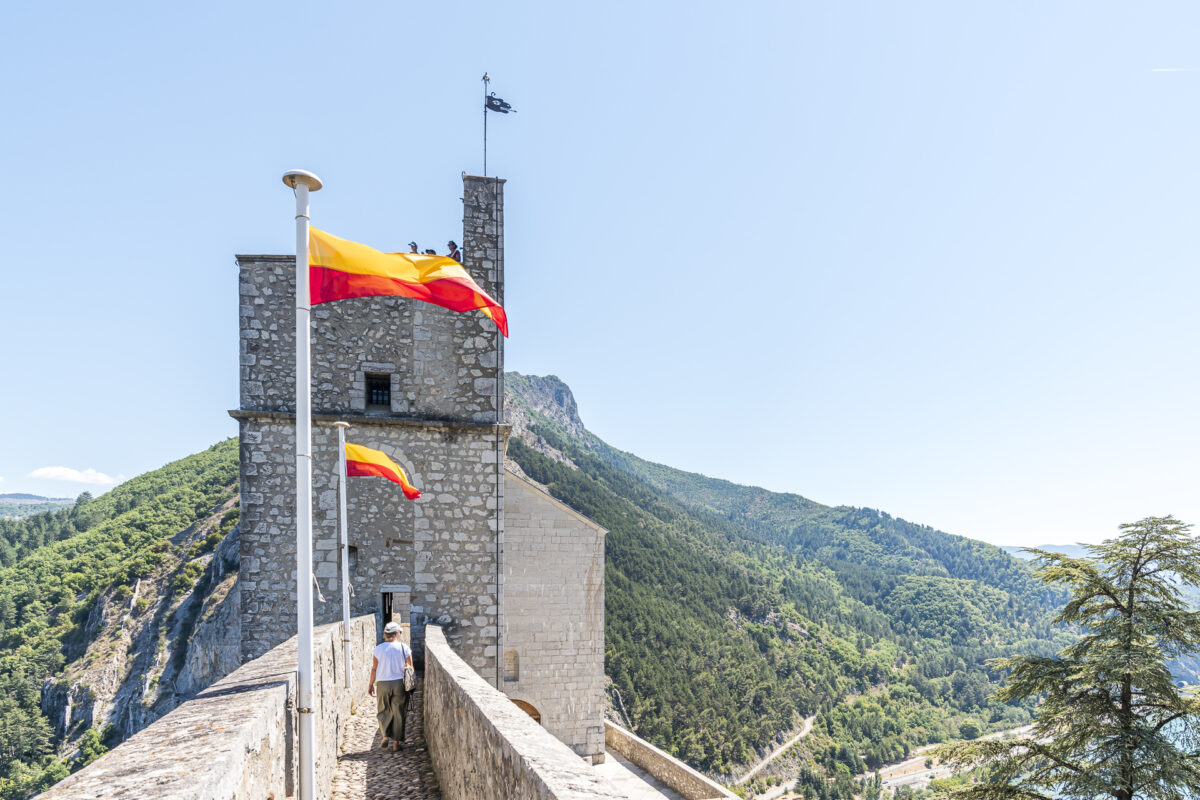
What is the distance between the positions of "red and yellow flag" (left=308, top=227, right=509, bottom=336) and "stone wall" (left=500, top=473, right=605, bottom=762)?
27.0 ft

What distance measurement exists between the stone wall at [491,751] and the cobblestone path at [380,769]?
15 centimetres

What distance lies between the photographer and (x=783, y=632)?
87500mm

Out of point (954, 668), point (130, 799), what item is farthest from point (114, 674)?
point (954, 668)

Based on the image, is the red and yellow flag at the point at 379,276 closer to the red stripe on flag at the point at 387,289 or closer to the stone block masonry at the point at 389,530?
the red stripe on flag at the point at 387,289

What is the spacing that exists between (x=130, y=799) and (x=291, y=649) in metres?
3.46

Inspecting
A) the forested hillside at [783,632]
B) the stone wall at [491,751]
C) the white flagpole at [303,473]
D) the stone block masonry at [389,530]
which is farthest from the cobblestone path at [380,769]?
the forested hillside at [783,632]

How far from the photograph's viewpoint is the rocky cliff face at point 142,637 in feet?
129

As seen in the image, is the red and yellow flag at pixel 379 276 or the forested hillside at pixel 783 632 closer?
the red and yellow flag at pixel 379 276

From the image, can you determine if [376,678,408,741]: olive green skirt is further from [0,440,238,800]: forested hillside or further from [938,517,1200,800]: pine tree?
[0,440,238,800]: forested hillside

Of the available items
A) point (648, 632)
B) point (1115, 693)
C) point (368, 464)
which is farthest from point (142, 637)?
point (1115, 693)

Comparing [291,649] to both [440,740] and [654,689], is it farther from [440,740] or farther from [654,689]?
[654,689]

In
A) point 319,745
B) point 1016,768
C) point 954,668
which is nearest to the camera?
point 319,745

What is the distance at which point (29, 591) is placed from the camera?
6006 cm

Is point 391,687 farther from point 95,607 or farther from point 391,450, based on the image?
point 95,607
